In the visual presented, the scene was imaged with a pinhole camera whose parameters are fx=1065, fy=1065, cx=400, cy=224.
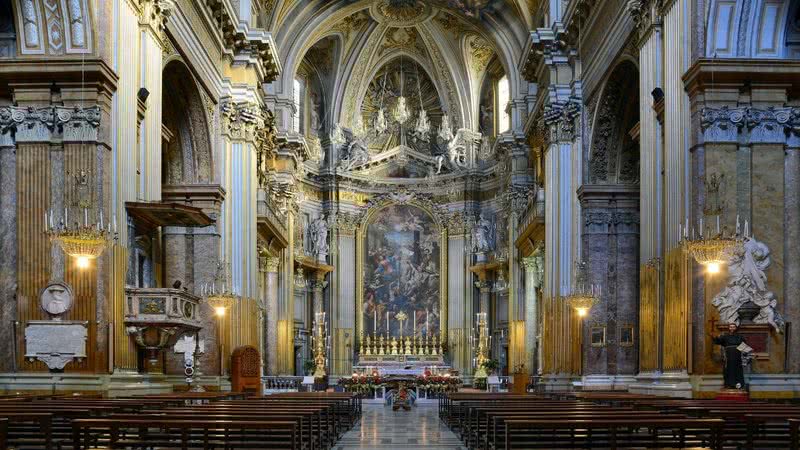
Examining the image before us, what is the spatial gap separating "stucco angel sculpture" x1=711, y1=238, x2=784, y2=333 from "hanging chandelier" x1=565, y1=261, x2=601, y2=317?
30.2 ft

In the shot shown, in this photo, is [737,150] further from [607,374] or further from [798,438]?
[607,374]

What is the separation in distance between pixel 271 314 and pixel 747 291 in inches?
901

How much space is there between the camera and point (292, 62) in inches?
1537

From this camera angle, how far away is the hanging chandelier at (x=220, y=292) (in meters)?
25.5

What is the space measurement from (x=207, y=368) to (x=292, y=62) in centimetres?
1581

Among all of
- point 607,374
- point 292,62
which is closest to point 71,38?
point 607,374

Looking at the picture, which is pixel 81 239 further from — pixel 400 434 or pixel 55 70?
pixel 400 434

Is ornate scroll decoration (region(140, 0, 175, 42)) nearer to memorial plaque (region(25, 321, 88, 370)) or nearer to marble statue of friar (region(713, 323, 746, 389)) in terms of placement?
memorial plaque (region(25, 321, 88, 370))

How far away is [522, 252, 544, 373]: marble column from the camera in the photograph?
36250 mm

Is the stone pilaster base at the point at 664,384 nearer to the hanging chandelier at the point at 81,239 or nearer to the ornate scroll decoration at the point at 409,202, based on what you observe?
the hanging chandelier at the point at 81,239

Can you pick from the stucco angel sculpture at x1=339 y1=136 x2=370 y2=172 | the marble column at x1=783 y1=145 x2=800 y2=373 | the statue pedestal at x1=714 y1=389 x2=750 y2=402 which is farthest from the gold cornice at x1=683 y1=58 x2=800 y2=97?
the stucco angel sculpture at x1=339 y1=136 x2=370 y2=172

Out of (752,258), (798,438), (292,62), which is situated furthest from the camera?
(292,62)

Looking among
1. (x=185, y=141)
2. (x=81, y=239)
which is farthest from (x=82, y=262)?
(x=185, y=141)

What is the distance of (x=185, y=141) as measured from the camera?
27.0 metres
